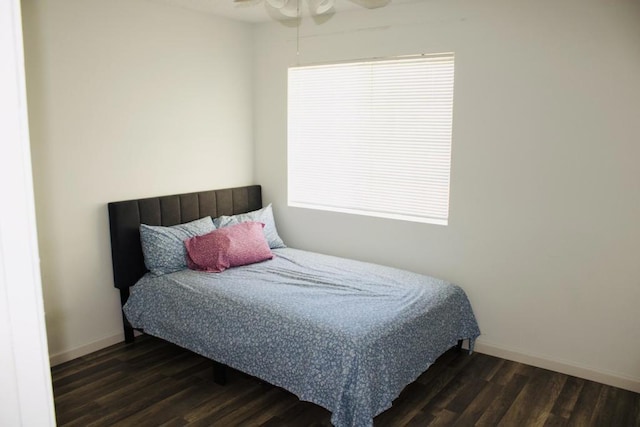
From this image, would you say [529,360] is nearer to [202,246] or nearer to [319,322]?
[319,322]

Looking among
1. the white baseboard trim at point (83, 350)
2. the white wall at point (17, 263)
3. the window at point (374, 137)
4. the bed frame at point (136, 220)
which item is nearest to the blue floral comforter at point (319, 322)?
the bed frame at point (136, 220)

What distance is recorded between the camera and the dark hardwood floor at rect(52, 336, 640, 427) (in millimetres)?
2721

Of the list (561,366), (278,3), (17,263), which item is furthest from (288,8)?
(561,366)

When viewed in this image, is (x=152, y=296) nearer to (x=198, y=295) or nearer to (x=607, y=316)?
(x=198, y=295)

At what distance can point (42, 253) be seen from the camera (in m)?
3.19

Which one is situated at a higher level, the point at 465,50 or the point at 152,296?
the point at 465,50

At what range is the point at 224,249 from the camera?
3.60 metres

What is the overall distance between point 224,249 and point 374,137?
1.44 metres

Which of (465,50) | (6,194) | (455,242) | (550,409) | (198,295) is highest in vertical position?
(465,50)

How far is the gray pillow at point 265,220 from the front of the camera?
13.3ft

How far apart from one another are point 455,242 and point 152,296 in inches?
83.8

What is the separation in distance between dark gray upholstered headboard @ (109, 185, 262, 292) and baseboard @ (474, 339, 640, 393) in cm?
235

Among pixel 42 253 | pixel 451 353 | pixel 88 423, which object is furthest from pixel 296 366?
pixel 42 253

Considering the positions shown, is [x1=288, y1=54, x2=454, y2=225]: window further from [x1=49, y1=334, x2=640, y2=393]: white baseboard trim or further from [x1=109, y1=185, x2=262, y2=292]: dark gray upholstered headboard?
[x1=49, y1=334, x2=640, y2=393]: white baseboard trim
